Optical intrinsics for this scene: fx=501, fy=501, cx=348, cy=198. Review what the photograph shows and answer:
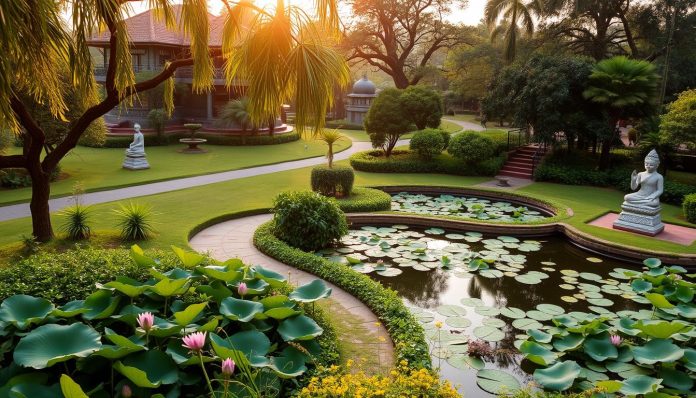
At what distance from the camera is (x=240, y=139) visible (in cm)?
2792

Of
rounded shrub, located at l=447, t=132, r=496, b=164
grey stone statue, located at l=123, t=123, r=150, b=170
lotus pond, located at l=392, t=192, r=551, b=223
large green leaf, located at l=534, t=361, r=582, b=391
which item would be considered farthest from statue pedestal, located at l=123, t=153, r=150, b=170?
large green leaf, located at l=534, t=361, r=582, b=391

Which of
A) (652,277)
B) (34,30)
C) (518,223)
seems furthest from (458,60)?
(34,30)

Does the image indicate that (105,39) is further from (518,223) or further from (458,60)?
(518,223)

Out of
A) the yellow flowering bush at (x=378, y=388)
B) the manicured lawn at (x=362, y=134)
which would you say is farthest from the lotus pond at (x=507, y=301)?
the manicured lawn at (x=362, y=134)

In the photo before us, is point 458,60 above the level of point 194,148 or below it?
above

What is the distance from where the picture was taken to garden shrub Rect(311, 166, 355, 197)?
14469 millimetres

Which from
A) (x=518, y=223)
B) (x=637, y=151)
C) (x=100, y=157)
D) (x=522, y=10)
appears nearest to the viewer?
(x=518, y=223)

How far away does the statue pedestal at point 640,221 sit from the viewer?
1169cm

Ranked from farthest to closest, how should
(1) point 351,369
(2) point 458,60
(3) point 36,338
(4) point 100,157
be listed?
(2) point 458,60 < (4) point 100,157 < (1) point 351,369 < (3) point 36,338

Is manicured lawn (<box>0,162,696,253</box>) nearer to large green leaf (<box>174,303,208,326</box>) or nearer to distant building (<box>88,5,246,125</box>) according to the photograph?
large green leaf (<box>174,303,208,326</box>)

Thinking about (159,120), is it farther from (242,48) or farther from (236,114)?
(242,48)

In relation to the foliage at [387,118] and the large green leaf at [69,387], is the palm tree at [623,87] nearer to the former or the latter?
the foliage at [387,118]

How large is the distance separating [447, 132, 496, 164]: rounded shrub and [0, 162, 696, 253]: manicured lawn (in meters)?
0.83

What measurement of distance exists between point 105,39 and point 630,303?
28673mm
